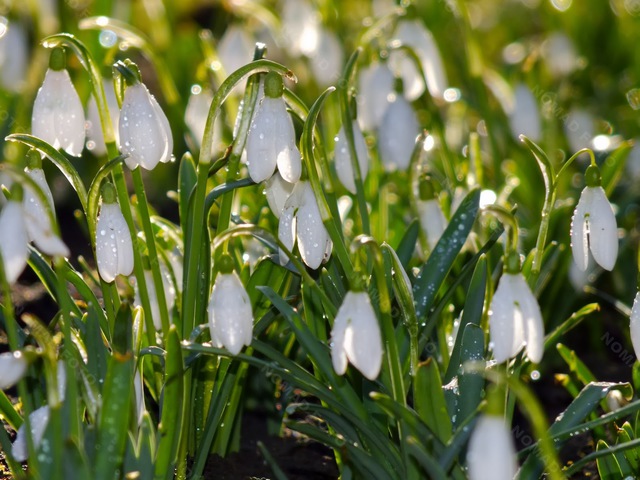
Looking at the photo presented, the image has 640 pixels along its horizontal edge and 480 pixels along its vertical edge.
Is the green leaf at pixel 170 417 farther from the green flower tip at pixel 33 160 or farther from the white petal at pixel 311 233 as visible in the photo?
the green flower tip at pixel 33 160

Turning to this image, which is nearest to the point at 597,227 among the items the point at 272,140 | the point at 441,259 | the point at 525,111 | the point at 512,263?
the point at 512,263

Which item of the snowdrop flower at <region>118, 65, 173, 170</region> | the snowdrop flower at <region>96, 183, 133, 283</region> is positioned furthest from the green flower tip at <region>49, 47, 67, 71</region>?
the snowdrop flower at <region>96, 183, 133, 283</region>

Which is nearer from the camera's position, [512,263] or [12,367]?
[12,367]

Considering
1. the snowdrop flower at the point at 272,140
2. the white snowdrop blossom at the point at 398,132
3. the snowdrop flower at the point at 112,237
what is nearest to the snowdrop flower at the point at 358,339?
the snowdrop flower at the point at 272,140

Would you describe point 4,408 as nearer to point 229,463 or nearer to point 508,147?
point 229,463

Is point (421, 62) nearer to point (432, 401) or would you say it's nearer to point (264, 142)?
point (264, 142)
